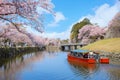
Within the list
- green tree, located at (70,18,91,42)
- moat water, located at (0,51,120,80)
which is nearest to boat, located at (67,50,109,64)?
moat water, located at (0,51,120,80)

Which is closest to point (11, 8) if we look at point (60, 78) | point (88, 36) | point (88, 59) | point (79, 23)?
point (60, 78)

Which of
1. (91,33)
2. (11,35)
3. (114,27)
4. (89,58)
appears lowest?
(89,58)

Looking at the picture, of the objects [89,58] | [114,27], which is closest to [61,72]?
[89,58]

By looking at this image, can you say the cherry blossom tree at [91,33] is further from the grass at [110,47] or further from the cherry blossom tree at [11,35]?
the cherry blossom tree at [11,35]

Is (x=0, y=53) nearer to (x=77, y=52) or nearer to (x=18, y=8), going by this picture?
(x=77, y=52)

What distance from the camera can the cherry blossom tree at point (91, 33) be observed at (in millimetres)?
103113

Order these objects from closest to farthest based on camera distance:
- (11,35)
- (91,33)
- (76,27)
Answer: (11,35), (91,33), (76,27)

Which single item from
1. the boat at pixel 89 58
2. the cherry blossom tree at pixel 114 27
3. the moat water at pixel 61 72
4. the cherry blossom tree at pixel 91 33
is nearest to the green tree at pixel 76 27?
the cherry blossom tree at pixel 91 33

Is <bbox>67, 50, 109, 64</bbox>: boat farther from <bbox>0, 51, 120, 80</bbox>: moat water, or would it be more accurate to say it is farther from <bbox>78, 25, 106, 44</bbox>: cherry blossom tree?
<bbox>78, 25, 106, 44</bbox>: cherry blossom tree

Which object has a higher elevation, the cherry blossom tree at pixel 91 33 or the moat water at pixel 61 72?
the cherry blossom tree at pixel 91 33

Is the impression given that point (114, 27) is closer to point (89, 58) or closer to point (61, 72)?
point (89, 58)

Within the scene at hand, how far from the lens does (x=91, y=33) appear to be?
104375 millimetres

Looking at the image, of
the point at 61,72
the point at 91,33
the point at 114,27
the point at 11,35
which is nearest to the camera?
the point at 61,72

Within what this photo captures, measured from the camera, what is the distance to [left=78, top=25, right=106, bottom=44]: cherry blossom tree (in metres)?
103
